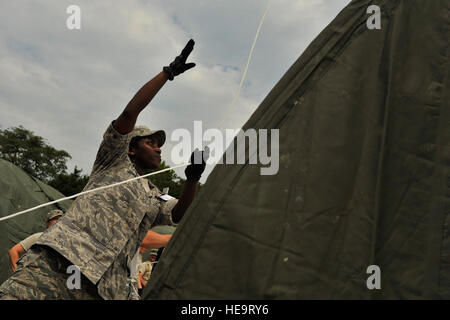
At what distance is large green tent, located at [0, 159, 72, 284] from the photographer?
6.78 meters

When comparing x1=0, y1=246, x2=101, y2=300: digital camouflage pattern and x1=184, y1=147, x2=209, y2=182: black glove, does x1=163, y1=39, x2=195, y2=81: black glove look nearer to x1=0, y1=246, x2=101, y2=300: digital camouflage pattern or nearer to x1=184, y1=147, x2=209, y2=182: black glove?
x1=184, y1=147, x2=209, y2=182: black glove

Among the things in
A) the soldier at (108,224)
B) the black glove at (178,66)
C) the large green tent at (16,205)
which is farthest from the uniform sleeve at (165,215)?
the large green tent at (16,205)

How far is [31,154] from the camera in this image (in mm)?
34688

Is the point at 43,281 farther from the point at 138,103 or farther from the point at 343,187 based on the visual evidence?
the point at 343,187

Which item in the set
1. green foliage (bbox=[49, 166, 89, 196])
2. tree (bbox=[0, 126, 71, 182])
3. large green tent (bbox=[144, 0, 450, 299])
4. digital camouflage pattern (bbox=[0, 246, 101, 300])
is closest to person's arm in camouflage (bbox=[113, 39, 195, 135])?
digital camouflage pattern (bbox=[0, 246, 101, 300])

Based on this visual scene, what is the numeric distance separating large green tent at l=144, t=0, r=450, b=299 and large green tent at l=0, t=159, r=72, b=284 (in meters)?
6.57

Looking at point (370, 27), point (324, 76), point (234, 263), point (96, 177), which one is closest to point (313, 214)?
point (234, 263)

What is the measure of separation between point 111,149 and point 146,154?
0.40 meters

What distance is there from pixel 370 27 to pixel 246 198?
0.88 m

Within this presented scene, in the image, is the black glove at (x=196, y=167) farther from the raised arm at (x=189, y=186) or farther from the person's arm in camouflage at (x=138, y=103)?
the person's arm in camouflage at (x=138, y=103)

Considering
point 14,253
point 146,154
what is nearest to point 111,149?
point 146,154

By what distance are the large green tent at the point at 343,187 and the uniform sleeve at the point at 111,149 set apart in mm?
1351

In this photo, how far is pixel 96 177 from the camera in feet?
8.80
